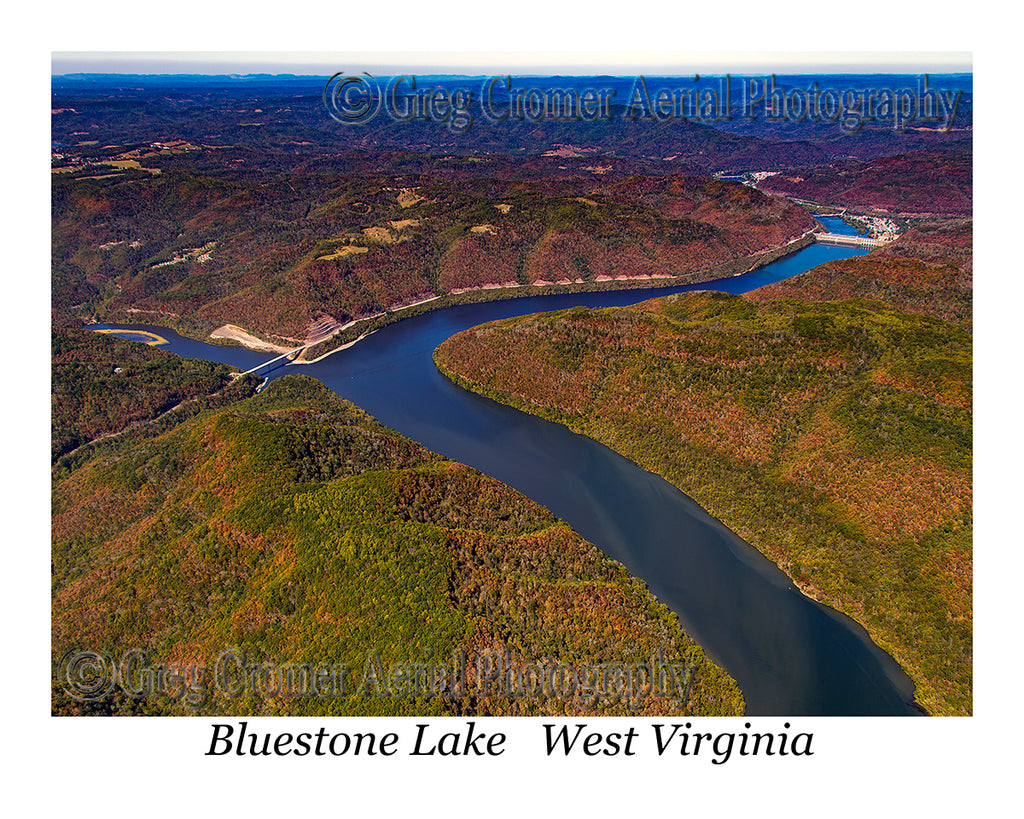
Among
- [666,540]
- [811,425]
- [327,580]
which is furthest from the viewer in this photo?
[811,425]

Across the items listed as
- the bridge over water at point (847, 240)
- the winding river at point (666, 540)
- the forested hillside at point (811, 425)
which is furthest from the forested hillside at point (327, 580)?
the bridge over water at point (847, 240)

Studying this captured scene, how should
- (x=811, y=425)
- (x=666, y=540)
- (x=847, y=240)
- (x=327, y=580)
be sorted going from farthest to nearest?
(x=847, y=240)
(x=811, y=425)
(x=666, y=540)
(x=327, y=580)

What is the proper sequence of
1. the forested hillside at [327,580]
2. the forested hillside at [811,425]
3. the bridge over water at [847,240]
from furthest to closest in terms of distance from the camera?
the bridge over water at [847,240] → the forested hillside at [811,425] → the forested hillside at [327,580]

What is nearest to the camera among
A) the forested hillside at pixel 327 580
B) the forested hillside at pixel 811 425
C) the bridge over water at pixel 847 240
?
the forested hillside at pixel 327 580

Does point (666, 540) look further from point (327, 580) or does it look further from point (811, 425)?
point (327, 580)

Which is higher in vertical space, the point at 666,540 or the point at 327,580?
the point at 327,580

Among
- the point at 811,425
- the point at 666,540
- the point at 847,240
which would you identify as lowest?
the point at 666,540

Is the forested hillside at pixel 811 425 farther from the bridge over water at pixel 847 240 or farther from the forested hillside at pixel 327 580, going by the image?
the bridge over water at pixel 847 240

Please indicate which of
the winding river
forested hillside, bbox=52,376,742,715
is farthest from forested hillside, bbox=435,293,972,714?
forested hillside, bbox=52,376,742,715

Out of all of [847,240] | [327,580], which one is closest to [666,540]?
[327,580]
